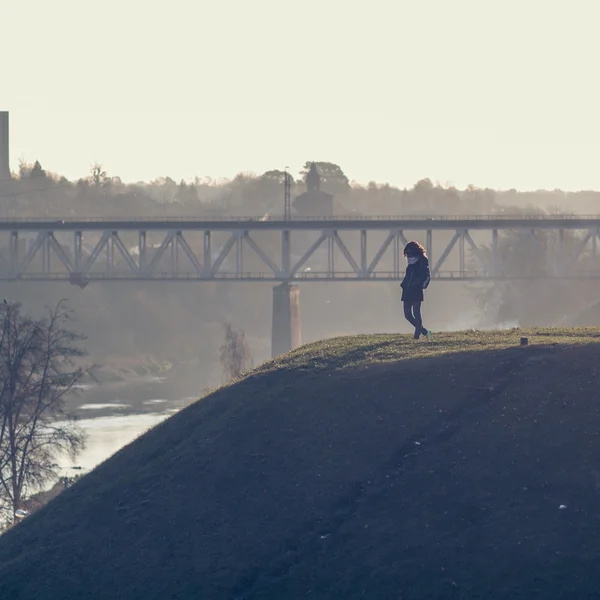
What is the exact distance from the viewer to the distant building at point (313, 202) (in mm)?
188500

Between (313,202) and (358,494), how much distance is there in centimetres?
16348

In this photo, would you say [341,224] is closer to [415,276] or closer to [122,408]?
[122,408]

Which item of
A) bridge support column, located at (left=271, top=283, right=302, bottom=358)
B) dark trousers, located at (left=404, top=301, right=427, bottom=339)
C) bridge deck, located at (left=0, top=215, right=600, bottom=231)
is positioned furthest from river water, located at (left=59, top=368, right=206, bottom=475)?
dark trousers, located at (left=404, top=301, right=427, bottom=339)

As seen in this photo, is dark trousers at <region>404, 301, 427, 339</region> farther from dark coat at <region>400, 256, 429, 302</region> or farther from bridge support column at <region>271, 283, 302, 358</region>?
bridge support column at <region>271, 283, 302, 358</region>

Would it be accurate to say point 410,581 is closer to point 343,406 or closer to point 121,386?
point 343,406

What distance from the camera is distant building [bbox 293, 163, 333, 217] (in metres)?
188

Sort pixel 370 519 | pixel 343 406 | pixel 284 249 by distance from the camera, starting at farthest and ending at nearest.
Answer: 1. pixel 284 249
2. pixel 343 406
3. pixel 370 519

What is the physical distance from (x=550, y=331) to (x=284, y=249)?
7552 cm

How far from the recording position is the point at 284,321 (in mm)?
110938

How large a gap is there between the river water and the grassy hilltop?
33584 millimetres

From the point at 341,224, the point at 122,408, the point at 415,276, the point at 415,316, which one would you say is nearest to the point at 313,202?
the point at 341,224

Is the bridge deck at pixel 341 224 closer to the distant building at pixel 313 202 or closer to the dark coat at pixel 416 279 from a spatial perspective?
the distant building at pixel 313 202

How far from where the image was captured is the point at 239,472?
96.3 ft

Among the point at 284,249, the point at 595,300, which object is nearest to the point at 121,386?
the point at 284,249
